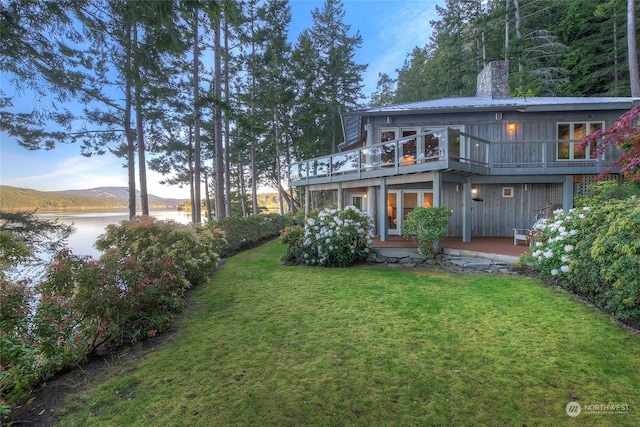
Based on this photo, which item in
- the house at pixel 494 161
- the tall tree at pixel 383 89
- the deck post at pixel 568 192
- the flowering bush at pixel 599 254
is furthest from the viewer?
the tall tree at pixel 383 89

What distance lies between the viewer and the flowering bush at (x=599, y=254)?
3865 millimetres

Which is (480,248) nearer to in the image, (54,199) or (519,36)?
(54,199)

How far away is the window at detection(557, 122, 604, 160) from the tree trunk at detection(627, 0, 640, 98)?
22.7 feet

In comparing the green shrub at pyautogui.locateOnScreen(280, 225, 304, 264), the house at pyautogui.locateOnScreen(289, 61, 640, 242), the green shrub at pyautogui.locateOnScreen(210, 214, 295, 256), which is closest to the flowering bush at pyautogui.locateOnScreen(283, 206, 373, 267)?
the green shrub at pyautogui.locateOnScreen(280, 225, 304, 264)

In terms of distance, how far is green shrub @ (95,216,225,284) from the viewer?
Result: 5.48 metres

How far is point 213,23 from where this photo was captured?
11.0 ft

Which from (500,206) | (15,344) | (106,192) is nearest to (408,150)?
(500,206)

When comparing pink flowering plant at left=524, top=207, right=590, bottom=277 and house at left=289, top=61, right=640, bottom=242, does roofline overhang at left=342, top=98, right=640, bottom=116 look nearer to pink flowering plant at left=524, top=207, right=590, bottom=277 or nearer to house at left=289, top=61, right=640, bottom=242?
house at left=289, top=61, right=640, bottom=242

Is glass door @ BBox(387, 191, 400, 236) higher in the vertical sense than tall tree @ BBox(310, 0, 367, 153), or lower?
lower

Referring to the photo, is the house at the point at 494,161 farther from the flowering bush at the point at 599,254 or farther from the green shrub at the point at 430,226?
the flowering bush at the point at 599,254

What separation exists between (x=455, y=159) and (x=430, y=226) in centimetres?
Answer: 234

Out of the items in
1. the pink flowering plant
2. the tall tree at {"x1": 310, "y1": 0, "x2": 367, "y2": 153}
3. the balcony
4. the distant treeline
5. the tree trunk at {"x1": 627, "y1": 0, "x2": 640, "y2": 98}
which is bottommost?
the pink flowering plant

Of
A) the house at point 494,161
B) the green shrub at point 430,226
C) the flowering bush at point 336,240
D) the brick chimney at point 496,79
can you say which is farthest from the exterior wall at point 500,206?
the flowering bush at point 336,240

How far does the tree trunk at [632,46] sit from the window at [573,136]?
6917mm
